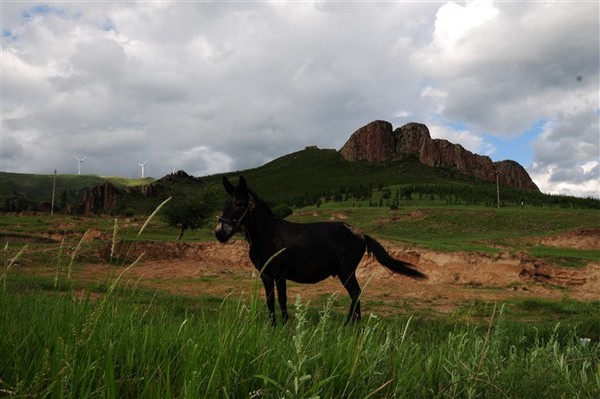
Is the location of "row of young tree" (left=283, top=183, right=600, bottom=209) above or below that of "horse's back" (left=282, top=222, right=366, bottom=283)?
above

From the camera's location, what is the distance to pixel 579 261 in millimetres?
21812

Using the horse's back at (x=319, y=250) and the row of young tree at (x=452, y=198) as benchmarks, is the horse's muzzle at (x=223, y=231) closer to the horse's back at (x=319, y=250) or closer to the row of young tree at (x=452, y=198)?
the horse's back at (x=319, y=250)

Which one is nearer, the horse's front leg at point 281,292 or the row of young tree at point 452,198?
the horse's front leg at point 281,292

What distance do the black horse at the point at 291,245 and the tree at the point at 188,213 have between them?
32.5m

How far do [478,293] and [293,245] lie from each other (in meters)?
10.1

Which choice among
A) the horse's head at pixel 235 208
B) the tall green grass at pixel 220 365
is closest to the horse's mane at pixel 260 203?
the horse's head at pixel 235 208

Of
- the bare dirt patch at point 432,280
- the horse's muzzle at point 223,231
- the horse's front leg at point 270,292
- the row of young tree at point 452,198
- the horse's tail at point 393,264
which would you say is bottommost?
the bare dirt patch at point 432,280

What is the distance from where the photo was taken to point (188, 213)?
40906 mm

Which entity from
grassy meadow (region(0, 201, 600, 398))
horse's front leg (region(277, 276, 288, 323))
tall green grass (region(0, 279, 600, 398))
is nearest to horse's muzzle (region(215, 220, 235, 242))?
horse's front leg (region(277, 276, 288, 323))

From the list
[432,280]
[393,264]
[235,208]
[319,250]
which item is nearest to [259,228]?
[235,208]

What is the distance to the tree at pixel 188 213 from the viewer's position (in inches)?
1606

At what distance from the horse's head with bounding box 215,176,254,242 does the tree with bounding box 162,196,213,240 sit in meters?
32.7

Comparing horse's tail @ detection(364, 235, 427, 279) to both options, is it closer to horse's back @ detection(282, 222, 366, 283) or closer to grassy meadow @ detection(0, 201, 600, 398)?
horse's back @ detection(282, 222, 366, 283)

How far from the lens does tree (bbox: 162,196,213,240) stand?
134 feet
